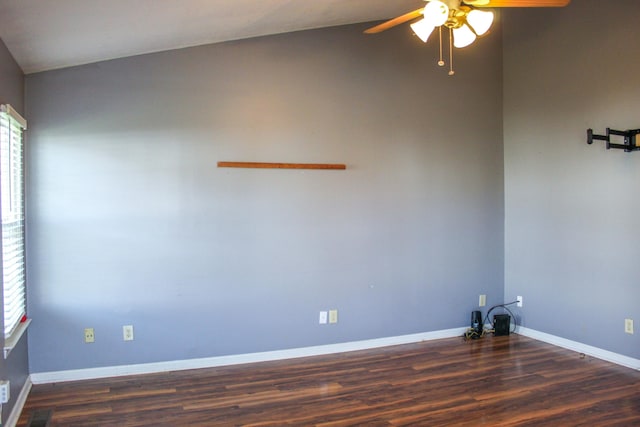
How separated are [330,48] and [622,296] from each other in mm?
3169

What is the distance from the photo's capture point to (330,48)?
417cm

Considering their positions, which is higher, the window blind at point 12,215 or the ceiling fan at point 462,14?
the ceiling fan at point 462,14

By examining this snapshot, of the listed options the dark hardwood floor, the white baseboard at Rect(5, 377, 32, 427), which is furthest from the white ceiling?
the dark hardwood floor

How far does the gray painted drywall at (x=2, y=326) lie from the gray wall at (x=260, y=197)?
0.16m

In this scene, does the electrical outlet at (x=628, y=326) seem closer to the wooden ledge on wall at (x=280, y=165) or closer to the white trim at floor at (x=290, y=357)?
the white trim at floor at (x=290, y=357)

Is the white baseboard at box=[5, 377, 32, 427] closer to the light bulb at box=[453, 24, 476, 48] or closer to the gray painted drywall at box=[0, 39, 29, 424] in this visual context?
the gray painted drywall at box=[0, 39, 29, 424]

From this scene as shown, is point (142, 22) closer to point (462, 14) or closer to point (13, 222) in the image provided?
point (13, 222)

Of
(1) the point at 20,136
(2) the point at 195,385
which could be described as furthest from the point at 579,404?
(1) the point at 20,136

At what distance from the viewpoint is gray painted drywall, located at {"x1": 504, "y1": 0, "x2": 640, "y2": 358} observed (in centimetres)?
391

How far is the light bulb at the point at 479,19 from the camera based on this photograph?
2.55 metres

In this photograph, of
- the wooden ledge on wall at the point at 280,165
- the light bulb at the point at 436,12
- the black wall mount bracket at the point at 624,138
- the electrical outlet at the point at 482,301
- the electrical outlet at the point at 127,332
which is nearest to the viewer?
the light bulb at the point at 436,12

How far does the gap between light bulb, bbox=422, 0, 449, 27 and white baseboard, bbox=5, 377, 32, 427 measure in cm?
322

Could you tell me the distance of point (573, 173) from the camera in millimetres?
4320

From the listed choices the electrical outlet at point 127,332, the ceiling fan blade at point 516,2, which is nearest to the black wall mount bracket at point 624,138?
the ceiling fan blade at point 516,2
